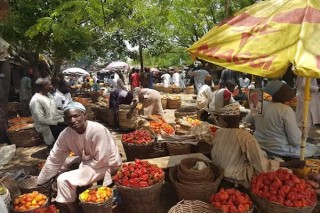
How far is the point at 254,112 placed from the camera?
171 inches

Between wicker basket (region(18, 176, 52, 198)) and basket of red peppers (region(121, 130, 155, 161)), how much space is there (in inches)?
72.3

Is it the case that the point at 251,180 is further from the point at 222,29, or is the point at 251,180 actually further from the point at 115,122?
the point at 115,122

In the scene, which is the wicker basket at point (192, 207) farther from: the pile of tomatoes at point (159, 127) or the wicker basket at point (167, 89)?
the wicker basket at point (167, 89)

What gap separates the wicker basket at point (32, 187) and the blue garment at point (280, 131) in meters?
3.37

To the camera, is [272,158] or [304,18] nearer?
[304,18]

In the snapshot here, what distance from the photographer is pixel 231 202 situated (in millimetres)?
3525

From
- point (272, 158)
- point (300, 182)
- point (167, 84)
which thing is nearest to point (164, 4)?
point (272, 158)

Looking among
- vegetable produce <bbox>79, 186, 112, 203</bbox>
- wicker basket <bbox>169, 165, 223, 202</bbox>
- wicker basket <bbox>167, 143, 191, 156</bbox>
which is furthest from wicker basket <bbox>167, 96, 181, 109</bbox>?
vegetable produce <bbox>79, 186, 112, 203</bbox>

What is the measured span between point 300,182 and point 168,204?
1.92m

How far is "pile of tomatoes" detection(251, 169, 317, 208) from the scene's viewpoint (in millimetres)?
3406

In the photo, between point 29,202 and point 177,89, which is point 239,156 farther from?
point 177,89

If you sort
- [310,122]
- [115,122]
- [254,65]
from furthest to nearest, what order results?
[115,122], [310,122], [254,65]

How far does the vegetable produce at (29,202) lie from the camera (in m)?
3.68

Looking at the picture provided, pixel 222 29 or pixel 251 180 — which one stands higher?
pixel 222 29
